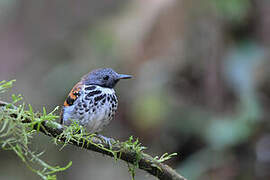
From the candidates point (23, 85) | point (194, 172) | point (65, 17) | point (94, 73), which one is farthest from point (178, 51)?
point (65, 17)

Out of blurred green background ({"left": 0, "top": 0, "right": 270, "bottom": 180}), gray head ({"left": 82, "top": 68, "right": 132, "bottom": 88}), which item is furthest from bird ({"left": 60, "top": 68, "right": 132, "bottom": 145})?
blurred green background ({"left": 0, "top": 0, "right": 270, "bottom": 180})

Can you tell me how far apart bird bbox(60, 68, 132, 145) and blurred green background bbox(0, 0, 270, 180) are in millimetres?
1631

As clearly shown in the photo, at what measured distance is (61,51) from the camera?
24.6 feet

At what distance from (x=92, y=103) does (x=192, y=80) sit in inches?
99.8

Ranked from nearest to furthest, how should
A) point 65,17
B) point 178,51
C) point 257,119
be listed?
point 257,119, point 178,51, point 65,17

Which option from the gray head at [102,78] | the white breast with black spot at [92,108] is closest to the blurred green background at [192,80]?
the gray head at [102,78]

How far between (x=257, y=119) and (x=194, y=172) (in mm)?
1057

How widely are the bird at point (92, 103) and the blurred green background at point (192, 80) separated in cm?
163

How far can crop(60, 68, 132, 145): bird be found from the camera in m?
3.81

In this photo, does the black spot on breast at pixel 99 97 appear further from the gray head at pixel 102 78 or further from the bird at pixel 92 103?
the gray head at pixel 102 78

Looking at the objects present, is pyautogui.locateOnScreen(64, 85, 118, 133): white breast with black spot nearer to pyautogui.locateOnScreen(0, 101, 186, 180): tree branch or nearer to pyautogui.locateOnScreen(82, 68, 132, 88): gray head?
pyautogui.locateOnScreen(82, 68, 132, 88): gray head

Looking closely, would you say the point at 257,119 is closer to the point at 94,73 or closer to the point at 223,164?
the point at 223,164

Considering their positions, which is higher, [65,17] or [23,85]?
[65,17]

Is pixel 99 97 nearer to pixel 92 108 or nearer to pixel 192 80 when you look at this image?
pixel 92 108
